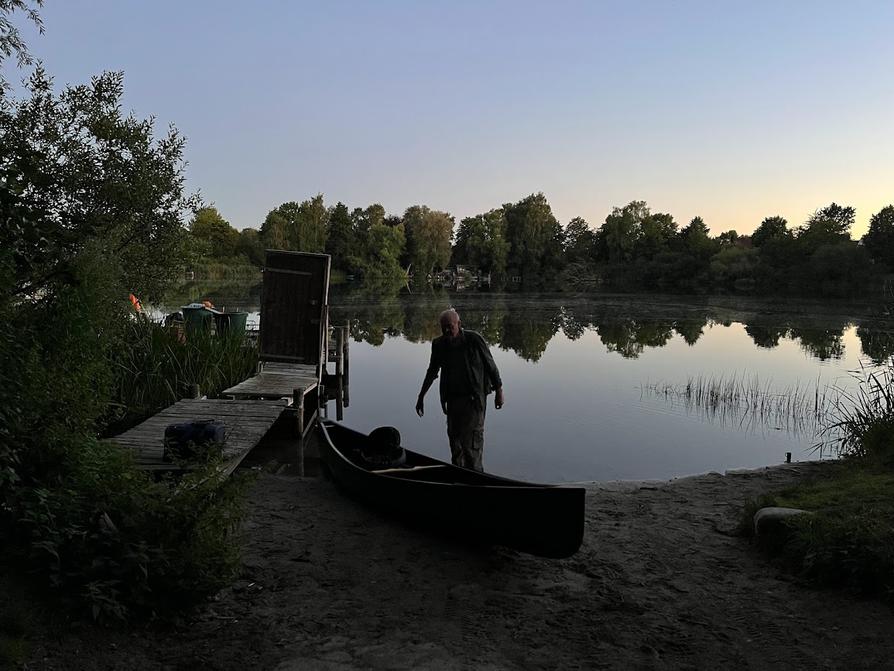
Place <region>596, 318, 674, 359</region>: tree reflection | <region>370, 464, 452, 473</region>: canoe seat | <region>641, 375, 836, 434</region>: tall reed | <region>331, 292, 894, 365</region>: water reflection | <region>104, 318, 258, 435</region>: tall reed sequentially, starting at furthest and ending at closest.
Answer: <region>331, 292, 894, 365</region>: water reflection < <region>596, 318, 674, 359</region>: tree reflection < <region>641, 375, 836, 434</region>: tall reed < <region>104, 318, 258, 435</region>: tall reed < <region>370, 464, 452, 473</region>: canoe seat

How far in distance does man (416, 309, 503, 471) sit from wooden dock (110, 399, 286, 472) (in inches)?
80.1

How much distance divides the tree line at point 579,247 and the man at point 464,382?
54.7 meters

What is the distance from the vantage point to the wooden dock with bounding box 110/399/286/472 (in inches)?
238

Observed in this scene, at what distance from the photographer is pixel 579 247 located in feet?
359

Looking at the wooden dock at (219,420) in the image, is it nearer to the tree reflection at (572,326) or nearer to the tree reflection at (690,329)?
the tree reflection at (572,326)

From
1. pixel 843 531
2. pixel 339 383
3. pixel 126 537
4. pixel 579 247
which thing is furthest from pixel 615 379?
pixel 579 247

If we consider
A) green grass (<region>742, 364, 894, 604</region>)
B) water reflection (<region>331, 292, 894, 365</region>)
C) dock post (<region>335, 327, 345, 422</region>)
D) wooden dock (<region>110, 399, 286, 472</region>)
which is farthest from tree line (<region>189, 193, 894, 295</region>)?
green grass (<region>742, 364, 894, 604</region>)

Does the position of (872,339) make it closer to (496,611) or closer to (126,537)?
(496,611)

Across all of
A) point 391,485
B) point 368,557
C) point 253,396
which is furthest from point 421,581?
point 253,396

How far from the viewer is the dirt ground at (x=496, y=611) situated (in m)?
3.47

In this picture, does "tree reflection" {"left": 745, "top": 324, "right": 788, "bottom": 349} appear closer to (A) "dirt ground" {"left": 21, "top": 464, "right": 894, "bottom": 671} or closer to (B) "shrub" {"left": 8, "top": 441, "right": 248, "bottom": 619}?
(A) "dirt ground" {"left": 21, "top": 464, "right": 894, "bottom": 671}

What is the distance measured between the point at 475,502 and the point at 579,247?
108 meters

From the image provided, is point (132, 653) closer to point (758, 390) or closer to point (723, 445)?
point (723, 445)

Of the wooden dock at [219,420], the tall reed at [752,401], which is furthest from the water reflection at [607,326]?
the wooden dock at [219,420]
